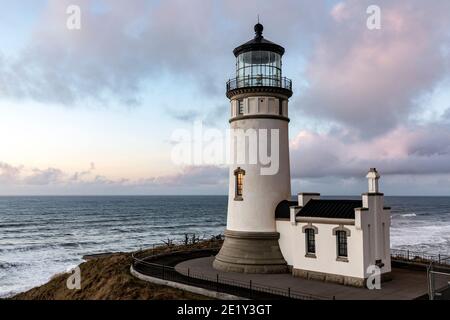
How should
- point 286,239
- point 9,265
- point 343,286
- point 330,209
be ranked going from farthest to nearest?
point 9,265
point 286,239
point 330,209
point 343,286

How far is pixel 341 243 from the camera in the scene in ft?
68.5

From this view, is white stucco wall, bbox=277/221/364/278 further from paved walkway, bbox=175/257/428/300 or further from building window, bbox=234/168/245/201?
building window, bbox=234/168/245/201

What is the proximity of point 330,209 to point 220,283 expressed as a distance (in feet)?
23.1

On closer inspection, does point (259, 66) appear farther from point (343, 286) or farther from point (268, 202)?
point (343, 286)

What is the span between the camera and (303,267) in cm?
2233

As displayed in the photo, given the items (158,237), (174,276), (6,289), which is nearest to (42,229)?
(158,237)

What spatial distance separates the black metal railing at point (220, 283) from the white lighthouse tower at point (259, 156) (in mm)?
Result: 2529

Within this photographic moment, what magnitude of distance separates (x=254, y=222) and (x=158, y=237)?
170 feet

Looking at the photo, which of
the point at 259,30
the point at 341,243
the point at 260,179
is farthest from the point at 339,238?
the point at 259,30

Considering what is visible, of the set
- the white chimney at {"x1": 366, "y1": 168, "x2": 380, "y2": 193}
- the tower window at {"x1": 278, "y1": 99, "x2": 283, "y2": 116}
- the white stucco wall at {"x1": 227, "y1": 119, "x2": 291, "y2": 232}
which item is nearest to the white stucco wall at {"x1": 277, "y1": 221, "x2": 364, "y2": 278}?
the white stucco wall at {"x1": 227, "y1": 119, "x2": 291, "y2": 232}

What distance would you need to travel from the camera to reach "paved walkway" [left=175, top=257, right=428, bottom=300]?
60.1 feet

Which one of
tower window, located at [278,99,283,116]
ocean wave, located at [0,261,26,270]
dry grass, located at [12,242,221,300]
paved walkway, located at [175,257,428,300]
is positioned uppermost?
tower window, located at [278,99,283,116]

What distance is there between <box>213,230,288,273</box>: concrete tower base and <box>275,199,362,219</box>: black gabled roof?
1.45m
